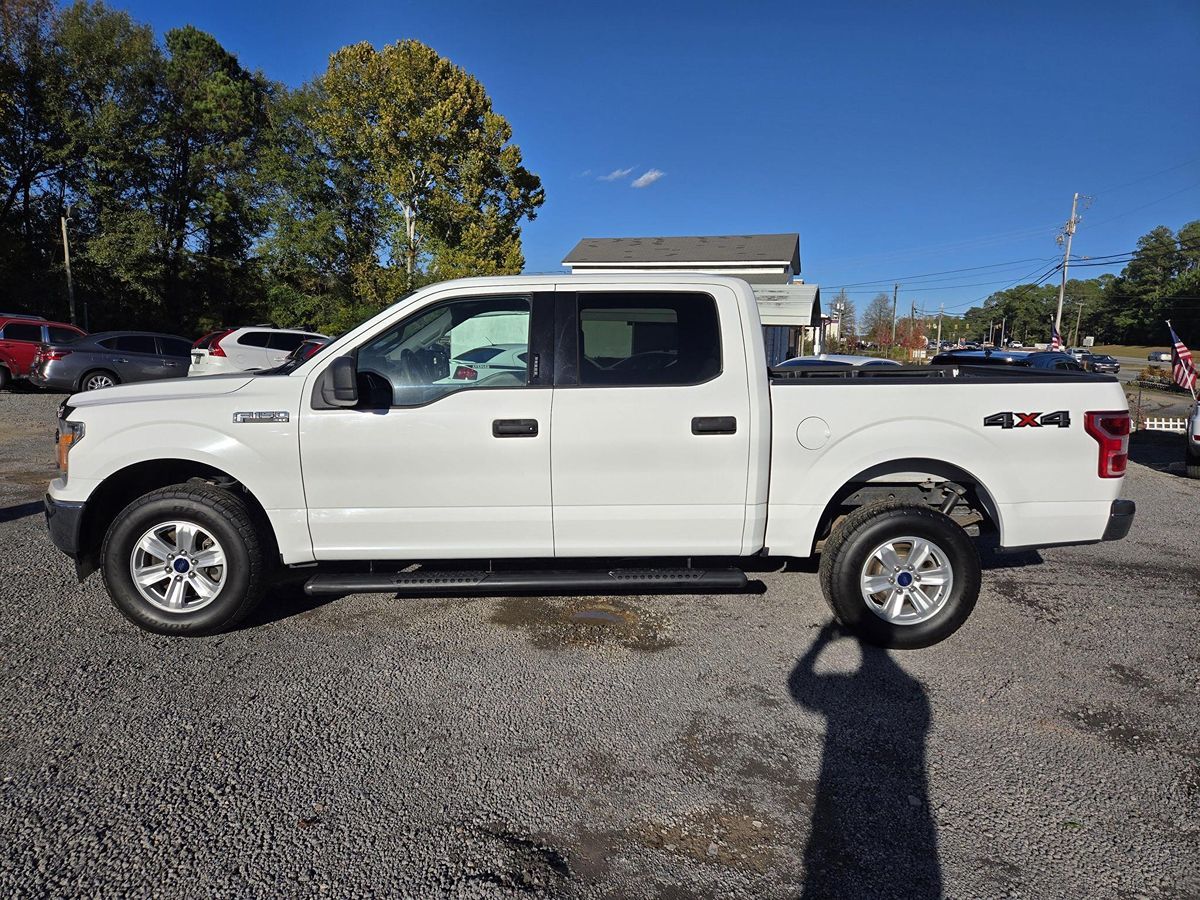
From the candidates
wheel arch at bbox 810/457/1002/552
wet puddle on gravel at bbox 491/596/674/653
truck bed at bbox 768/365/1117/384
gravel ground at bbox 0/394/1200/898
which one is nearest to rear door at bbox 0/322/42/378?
gravel ground at bbox 0/394/1200/898

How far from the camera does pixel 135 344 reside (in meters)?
16.7

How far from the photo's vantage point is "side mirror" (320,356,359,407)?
3709mm

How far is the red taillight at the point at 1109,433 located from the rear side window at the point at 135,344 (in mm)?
18355

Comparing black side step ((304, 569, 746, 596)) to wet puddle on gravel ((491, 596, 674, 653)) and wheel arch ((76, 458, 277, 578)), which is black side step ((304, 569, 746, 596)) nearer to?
wet puddle on gravel ((491, 596, 674, 653))

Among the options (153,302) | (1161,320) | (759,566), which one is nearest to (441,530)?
(759,566)

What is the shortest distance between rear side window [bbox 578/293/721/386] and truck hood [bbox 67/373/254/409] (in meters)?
1.91

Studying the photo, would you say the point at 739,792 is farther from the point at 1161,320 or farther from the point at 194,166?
the point at 1161,320

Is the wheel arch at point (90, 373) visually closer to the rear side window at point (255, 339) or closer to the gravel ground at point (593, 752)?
the rear side window at point (255, 339)

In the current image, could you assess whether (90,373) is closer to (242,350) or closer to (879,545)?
(242,350)

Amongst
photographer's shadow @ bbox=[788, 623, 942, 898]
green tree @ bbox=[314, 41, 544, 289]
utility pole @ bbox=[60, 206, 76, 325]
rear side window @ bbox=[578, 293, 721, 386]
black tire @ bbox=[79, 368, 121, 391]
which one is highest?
green tree @ bbox=[314, 41, 544, 289]

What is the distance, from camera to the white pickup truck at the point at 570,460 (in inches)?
153

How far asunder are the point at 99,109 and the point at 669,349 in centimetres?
3331

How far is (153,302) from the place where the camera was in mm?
29203

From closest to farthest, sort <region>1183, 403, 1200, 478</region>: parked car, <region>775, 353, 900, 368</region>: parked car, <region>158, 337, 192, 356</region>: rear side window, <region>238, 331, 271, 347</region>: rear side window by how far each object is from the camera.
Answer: <region>775, 353, 900, 368</region>: parked car, <region>1183, 403, 1200, 478</region>: parked car, <region>238, 331, 271, 347</region>: rear side window, <region>158, 337, 192, 356</region>: rear side window
